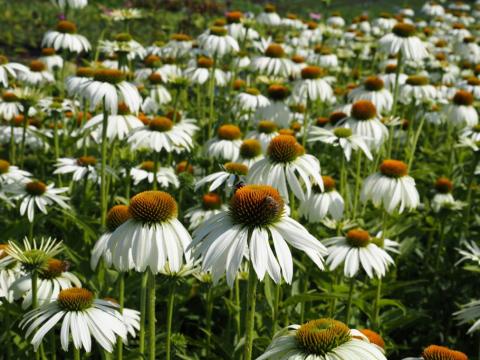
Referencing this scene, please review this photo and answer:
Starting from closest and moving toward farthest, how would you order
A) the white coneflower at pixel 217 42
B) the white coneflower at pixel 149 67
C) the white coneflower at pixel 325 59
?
1. the white coneflower at pixel 217 42
2. the white coneflower at pixel 149 67
3. the white coneflower at pixel 325 59

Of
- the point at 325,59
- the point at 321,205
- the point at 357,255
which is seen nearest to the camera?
A: the point at 357,255

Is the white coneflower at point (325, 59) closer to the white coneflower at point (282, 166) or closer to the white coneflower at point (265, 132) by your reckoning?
the white coneflower at point (265, 132)

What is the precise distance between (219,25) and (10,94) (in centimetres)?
226

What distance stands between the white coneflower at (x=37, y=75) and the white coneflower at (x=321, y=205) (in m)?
3.57

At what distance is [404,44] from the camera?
17.7ft

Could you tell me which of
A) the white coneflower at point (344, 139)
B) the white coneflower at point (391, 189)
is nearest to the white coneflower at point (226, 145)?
the white coneflower at point (344, 139)

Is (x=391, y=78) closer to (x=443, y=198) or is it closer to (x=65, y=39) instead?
(x=443, y=198)

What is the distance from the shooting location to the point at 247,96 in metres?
5.58

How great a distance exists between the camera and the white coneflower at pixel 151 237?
6.89 feet

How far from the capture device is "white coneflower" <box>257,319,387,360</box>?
5.63 ft

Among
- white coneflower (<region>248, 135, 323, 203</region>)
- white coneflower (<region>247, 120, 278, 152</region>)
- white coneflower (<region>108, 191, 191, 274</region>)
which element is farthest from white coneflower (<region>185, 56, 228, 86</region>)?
white coneflower (<region>108, 191, 191, 274</region>)

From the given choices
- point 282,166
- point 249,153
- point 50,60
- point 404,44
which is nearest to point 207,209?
point 249,153

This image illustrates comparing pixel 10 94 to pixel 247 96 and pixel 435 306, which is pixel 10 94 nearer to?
pixel 247 96

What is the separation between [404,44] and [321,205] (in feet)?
7.71
